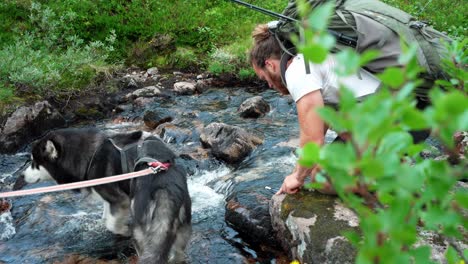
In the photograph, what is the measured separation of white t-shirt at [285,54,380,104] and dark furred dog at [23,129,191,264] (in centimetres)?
137

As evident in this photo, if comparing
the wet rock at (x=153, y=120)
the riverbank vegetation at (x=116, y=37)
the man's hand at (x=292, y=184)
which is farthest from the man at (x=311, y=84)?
the riverbank vegetation at (x=116, y=37)

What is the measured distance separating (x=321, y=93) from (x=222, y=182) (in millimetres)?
2890

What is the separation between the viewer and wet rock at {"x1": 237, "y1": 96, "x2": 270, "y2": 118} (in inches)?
346

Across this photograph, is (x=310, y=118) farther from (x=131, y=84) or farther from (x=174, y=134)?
(x=131, y=84)

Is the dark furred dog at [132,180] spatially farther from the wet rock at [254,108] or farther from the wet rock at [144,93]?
the wet rock at [144,93]

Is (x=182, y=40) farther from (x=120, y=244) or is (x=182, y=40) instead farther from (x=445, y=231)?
(x=445, y=231)

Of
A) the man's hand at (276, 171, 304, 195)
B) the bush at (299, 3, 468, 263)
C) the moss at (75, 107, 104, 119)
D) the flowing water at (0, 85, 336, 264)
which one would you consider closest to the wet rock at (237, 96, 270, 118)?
the flowing water at (0, 85, 336, 264)

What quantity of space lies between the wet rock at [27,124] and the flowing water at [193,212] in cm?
27

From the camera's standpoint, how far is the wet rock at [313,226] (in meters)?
3.25

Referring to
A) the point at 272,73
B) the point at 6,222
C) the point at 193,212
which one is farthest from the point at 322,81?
the point at 6,222

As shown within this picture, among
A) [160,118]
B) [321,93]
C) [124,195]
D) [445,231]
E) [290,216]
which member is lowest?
[160,118]

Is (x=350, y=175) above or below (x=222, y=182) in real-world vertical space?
above

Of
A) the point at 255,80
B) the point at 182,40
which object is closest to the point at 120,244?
the point at 255,80

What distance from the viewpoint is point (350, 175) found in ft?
2.69
